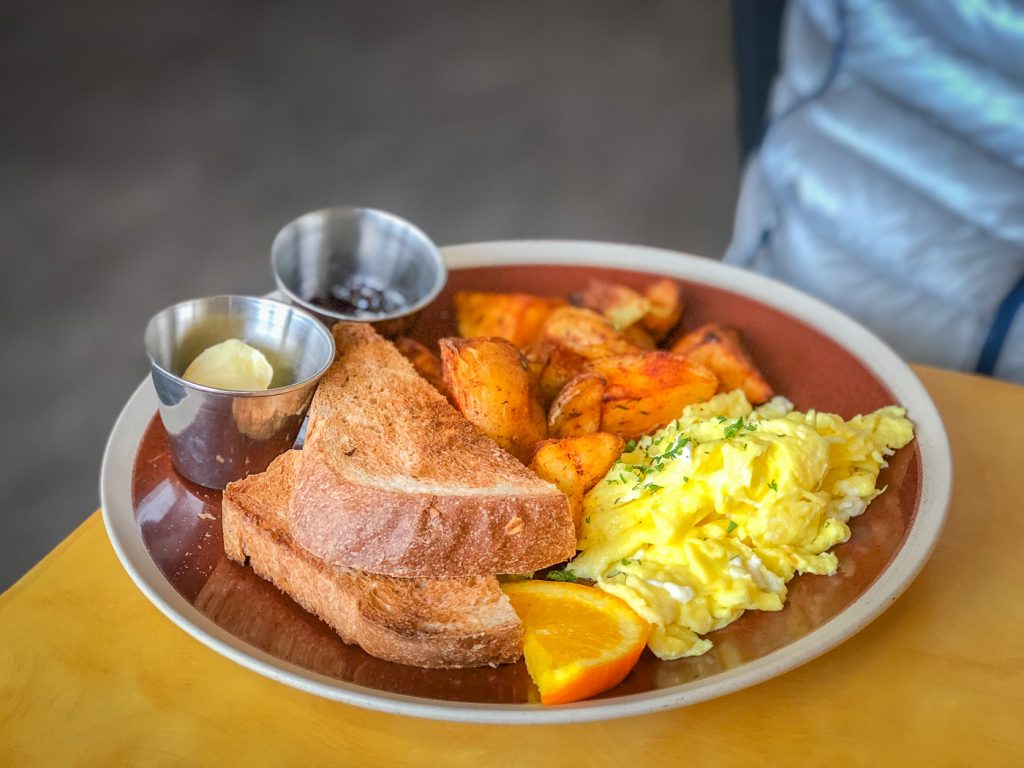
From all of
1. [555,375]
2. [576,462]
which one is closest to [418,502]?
[576,462]

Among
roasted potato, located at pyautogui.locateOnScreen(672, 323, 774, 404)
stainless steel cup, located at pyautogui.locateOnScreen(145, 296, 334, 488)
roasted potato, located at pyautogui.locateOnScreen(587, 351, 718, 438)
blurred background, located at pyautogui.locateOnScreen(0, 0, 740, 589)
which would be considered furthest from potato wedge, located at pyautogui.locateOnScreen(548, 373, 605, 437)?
blurred background, located at pyautogui.locateOnScreen(0, 0, 740, 589)

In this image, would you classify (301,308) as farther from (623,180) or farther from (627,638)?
(623,180)

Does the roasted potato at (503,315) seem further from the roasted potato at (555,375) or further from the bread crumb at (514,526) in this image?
the bread crumb at (514,526)

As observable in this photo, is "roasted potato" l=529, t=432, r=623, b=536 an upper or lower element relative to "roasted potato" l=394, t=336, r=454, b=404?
upper

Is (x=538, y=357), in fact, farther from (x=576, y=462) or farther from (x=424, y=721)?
(x=424, y=721)

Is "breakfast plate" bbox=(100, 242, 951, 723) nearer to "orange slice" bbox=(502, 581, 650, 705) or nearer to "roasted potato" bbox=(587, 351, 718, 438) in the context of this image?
"orange slice" bbox=(502, 581, 650, 705)

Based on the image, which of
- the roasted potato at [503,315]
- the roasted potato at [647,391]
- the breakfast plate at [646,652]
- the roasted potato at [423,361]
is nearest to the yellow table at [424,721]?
the breakfast plate at [646,652]

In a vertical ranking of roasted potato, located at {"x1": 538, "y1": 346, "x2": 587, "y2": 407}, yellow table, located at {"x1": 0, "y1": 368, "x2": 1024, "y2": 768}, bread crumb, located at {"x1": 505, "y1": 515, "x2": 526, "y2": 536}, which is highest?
bread crumb, located at {"x1": 505, "y1": 515, "x2": 526, "y2": 536}
